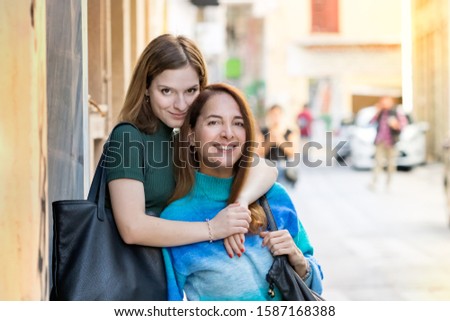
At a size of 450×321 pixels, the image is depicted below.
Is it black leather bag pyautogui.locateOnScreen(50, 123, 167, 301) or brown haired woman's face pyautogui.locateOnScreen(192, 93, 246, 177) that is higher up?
brown haired woman's face pyautogui.locateOnScreen(192, 93, 246, 177)

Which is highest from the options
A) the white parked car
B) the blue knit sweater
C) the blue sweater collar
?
the blue sweater collar

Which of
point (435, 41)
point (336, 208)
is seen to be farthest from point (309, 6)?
point (336, 208)

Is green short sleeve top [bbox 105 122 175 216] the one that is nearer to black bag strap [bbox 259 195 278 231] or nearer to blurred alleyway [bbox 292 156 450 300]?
black bag strap [bbox 259 195 278 231]

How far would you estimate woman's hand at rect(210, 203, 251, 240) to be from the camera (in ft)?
9.86

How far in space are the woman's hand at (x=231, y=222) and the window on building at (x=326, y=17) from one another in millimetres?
43397

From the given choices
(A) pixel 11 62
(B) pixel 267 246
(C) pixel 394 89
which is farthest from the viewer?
(C) pixel 394 89

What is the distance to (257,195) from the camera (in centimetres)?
312

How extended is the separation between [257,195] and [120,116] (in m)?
0.54

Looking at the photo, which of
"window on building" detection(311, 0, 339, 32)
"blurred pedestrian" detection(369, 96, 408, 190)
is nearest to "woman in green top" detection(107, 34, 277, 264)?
"blurred pedestrian" detection(369, 96, 408, 190)

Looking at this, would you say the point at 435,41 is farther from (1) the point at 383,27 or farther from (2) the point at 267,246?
(2) the point at 267,246

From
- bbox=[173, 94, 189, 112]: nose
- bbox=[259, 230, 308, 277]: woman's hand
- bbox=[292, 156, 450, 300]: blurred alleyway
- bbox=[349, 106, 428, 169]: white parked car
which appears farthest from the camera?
bbox=[349, 106, 428, 169]: white parked car

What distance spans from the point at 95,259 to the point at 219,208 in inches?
15.6

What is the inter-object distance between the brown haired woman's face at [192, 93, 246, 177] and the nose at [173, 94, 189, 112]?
0.11m

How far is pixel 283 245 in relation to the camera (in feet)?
9.86
